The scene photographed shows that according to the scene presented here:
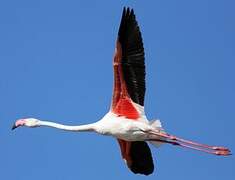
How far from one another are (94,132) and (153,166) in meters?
2.56

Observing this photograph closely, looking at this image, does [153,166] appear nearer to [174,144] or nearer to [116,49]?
[174,144]

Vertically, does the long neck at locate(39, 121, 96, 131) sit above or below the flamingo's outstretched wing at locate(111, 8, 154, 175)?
below

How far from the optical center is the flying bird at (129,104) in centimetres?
2583

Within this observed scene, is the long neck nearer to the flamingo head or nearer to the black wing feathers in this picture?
the flamingo head

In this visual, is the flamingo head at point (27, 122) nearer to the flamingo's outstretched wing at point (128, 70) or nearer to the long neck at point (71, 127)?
the long neck at point (71, 127)

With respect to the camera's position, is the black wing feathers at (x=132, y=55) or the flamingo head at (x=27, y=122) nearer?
the black wing feathers at (x=132, y=55)

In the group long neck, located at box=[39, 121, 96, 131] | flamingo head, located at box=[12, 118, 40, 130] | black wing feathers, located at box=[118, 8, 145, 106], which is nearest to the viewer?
black wing feathers, located at box=[118, 8, 145, 106]

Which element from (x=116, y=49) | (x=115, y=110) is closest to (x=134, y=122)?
(x=115, y=110)

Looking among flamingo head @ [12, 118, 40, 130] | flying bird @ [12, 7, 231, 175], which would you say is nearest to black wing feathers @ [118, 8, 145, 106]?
flying bird @ [12, 7, 231, 175]

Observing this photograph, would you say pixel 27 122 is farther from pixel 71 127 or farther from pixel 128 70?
pixel 128 70

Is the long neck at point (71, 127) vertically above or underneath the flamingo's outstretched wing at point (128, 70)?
underneath

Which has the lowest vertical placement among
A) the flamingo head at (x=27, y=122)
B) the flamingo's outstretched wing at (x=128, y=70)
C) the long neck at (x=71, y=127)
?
the long neck at (x=71, y=127)

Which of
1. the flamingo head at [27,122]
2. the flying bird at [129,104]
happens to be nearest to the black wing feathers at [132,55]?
the flying bird at [129,104]

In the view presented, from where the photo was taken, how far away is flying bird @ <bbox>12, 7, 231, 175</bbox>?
2583 centimetres
